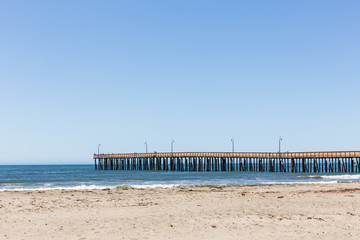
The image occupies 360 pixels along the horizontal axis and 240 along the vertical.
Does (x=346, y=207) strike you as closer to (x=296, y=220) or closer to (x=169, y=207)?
(x=296, y=220)

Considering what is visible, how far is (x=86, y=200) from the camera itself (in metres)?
17.1

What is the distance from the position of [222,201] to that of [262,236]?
6681 mm

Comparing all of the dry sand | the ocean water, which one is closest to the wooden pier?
the ocean water

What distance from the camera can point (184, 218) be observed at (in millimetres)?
12047

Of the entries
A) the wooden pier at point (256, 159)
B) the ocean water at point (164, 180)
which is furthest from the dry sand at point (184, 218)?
the wooden pier at point (256, 159)

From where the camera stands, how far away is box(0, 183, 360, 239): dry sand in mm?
9852

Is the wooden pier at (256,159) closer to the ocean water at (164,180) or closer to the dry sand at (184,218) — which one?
the ocean water at (164,180)

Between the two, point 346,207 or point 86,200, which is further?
point 86,200

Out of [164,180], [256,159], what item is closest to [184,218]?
[164,180]

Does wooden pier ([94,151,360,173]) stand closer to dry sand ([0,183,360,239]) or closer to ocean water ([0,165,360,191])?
ocean water ([0,165,360,191])

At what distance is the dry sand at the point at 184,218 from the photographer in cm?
985

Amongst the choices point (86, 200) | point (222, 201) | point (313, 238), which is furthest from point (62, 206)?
point (313, 238)

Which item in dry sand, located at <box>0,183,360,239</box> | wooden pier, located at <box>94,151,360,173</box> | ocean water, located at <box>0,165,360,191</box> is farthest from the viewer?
wooden pier, located at <box>94,151,360,173</box>

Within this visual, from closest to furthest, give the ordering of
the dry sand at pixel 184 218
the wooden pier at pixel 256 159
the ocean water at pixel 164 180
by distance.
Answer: the dry sand at pixel 184 218 < the ocean water at pixel 164 180 < the wooden pier at pixel 256 159
